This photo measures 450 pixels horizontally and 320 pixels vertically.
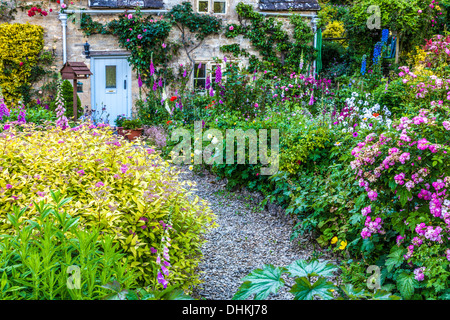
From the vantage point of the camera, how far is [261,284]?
167cm

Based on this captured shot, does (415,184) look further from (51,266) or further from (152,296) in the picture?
(51,266)

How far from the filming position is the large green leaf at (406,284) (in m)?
2.86

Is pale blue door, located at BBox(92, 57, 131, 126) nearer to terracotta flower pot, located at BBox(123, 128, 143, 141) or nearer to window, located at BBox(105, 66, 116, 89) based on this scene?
window, located at BBox(105, 66, 116, 89)

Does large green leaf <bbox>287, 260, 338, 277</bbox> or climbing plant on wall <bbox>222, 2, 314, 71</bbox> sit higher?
climbing plant on wall <bbox>222, 2, 314, 71</bbox>

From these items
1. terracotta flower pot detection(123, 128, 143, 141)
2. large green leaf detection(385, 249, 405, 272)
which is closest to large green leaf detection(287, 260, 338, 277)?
large green leaf detection(385, 249, 405, 272)

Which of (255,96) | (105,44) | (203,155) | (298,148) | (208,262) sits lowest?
(208,262)

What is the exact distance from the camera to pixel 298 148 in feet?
17.1

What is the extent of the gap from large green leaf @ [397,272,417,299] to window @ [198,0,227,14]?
1079cm

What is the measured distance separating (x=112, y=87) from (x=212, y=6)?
359 cm

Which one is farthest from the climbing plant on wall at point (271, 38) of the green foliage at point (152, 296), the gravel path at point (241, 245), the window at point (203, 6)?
the green foliage at point (152, 296)

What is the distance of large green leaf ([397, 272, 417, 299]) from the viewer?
2857 millimetres
